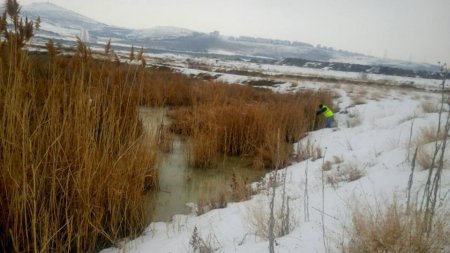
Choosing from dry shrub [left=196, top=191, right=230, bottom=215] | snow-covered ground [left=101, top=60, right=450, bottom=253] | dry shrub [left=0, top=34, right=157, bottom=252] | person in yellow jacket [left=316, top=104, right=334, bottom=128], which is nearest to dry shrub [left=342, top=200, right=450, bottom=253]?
snow-covered ground [left=101, top=60, right=450, bottom=253]

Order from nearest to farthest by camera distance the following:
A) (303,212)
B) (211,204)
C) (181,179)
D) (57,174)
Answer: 1. (57,174)
2. (303,212)
3. (211,204)
4. (181,179)

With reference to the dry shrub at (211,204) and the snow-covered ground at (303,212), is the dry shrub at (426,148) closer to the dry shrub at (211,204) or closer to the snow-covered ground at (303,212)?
the snow-covered ground at (303,212)

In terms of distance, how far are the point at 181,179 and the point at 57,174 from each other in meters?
2.64

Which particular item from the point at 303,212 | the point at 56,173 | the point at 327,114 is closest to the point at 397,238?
the point at 303,212

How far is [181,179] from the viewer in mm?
5098

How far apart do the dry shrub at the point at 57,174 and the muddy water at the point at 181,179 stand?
754 millimetres

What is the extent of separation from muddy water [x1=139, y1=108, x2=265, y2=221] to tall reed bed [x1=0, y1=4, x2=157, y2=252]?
0.77 metres

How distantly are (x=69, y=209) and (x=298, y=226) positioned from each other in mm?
1740

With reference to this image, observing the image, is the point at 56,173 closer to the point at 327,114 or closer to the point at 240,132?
the point at 240,132

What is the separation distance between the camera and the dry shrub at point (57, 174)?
7.23 feet

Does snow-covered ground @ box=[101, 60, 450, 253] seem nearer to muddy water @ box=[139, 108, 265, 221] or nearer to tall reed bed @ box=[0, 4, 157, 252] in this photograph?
tall reed bed @ box=[0, 4, 157, 252]

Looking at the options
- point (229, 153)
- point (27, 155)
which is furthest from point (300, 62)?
point (27, 155)

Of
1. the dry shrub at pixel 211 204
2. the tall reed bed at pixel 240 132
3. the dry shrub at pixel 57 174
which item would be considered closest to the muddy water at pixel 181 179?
the dry shrub at pixel 211 204

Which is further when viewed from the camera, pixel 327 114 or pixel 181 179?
pixel 327 114
